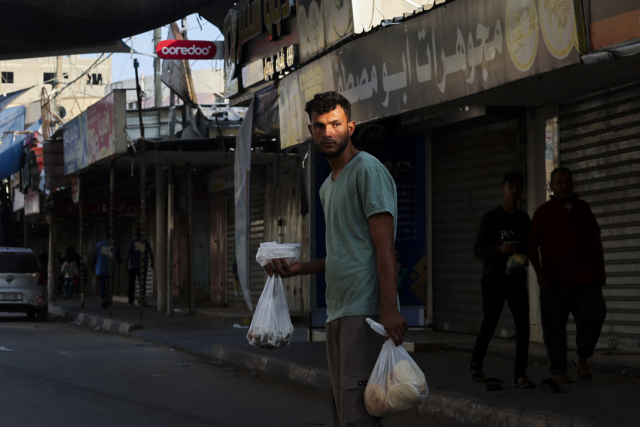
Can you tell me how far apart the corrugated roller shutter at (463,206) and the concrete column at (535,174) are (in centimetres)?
33

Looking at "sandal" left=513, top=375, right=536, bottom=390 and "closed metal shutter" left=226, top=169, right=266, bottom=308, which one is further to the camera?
"closed metal shutter" left=226, top=169, right=266, bottom=308

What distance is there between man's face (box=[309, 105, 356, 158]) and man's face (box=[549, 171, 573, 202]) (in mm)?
3658

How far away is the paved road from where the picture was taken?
22.1ft

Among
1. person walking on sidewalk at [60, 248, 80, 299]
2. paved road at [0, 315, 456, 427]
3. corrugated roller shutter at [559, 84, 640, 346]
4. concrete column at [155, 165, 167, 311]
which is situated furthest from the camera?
person walking on sidewalk at [60, 248, 80, 299]

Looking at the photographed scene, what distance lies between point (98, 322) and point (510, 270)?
1231 cm

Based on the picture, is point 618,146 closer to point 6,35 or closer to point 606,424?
point 606,424

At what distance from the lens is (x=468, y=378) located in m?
7.79

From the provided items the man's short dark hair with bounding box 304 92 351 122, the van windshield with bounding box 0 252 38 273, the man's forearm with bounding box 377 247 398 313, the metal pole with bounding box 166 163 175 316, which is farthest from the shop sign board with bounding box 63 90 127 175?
the man's forearm with bounding box 377 247 398 313

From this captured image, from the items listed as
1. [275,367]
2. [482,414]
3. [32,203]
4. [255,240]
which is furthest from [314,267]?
[32,203]

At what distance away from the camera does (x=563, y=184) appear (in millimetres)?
6980

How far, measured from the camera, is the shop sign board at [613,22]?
5844mm

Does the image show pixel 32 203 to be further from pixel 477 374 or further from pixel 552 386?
pixel 552 386

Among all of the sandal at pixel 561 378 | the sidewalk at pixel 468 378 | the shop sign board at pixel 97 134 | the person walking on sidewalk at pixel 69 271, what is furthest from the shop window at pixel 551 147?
the person walking on sidewalk at pixel 69 271

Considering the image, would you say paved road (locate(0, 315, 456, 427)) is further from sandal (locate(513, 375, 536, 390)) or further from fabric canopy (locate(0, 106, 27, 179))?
fabric canopy (locate(0, 106, 27, 179))
